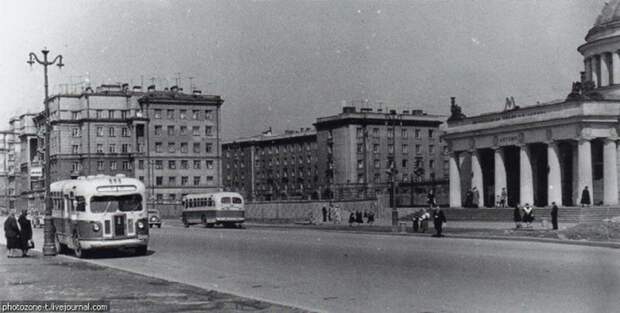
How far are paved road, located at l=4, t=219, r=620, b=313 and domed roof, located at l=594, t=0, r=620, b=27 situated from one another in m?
37.5

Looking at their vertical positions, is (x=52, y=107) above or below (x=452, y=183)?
above

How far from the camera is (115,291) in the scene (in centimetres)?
1484

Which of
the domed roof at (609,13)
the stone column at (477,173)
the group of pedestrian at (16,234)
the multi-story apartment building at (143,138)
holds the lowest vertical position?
the group of pedestrian at (16,234)

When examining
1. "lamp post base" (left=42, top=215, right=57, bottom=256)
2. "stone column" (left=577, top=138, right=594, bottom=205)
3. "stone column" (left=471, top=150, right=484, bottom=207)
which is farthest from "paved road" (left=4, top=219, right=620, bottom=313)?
"stone column" (left=471, top=150, right=484, bottom=207)

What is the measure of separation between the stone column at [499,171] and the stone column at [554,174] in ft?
18.5

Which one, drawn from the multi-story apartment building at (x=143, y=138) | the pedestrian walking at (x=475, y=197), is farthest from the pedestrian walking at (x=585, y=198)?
the multi-story apartment building at (x=143, y=138)

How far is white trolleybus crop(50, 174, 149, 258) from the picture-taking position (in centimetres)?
2506

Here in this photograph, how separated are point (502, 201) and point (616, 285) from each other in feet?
143

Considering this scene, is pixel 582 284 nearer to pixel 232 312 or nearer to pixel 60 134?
pixel 232 312

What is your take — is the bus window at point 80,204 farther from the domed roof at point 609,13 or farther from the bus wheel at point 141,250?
the domed roof at point 609,13

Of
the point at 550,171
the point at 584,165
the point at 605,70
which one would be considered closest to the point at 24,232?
the point at 584,165

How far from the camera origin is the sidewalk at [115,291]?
12.4 m

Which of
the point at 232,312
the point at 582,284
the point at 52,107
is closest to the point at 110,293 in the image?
the point at 232,312

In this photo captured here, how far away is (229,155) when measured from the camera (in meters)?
142
